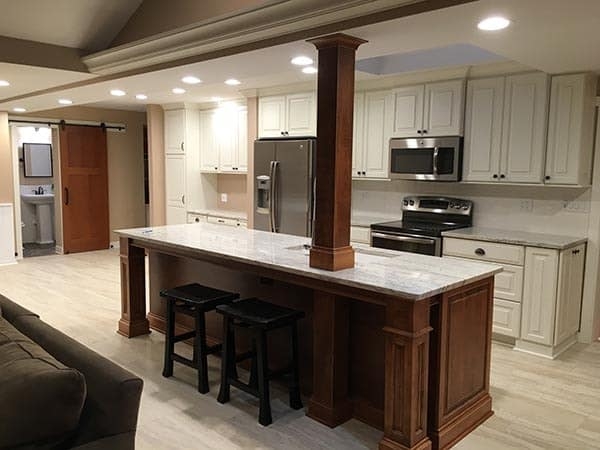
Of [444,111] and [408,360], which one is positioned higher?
[444,111]

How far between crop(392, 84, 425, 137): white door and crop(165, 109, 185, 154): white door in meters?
3.32

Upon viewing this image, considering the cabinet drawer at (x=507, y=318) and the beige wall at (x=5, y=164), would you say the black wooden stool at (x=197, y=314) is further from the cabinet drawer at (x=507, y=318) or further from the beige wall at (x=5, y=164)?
the beige wall at (x=5, y=164)

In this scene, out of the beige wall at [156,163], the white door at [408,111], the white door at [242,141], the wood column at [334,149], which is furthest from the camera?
the beige wall at [156,163]

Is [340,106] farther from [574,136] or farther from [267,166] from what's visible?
[267,166]

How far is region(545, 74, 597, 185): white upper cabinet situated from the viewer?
4.06 meters

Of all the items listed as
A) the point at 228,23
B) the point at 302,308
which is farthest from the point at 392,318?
the point at 228,23

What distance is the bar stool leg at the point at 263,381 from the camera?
117 inches

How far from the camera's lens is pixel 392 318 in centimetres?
253

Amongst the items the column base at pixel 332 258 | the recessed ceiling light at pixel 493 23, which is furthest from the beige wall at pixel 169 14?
the column base at pixel 332 258

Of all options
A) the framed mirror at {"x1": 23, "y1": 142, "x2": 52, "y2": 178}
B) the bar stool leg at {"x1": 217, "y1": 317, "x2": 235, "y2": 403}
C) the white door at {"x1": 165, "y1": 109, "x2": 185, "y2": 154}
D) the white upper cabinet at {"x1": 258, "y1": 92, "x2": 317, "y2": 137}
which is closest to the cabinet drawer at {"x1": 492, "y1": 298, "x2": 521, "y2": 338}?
the bar stool leg at {"x1": 217, "y1": 317, "x2": 235, "y2": 403}

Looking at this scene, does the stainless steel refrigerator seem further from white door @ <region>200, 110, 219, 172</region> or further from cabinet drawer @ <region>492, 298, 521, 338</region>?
cabinet drawer @ <region>492, 298, 521, 338</region>

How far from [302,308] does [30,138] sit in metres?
7.45

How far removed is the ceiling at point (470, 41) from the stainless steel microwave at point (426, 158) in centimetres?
72

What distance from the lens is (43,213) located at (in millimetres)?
8984
